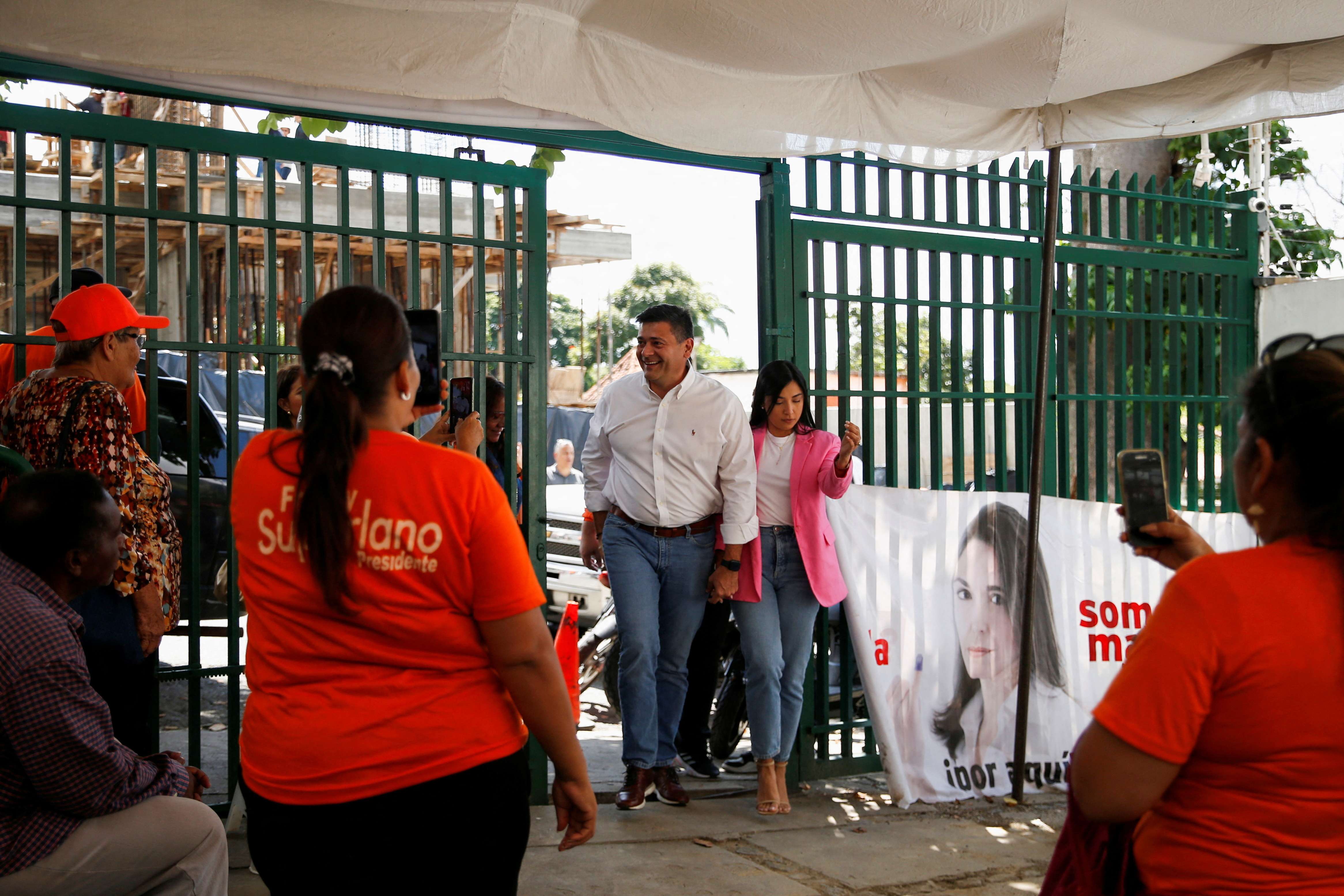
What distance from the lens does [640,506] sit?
4.93m

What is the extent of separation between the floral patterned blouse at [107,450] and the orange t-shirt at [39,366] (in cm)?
27

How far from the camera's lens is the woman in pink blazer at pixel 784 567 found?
196 inches

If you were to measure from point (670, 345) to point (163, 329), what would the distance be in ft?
6.51

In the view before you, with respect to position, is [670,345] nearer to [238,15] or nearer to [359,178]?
[238,15]

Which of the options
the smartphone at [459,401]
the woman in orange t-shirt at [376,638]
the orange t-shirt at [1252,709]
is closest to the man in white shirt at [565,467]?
the smartphone at [459,401]

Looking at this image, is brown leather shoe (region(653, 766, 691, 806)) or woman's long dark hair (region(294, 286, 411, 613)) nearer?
woman's long dark hair (region(294, 286, 411, 613))

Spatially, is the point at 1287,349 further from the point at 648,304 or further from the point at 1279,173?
the point at 648,304

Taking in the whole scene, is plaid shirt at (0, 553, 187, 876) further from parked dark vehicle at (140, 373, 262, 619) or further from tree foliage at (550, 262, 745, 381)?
tree foliage at (550, 262, 745, 381)

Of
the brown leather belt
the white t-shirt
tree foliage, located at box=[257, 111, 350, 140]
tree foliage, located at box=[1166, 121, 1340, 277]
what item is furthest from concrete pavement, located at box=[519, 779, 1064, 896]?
tree foliage, located at box=[1166, 121, 1340, 277]

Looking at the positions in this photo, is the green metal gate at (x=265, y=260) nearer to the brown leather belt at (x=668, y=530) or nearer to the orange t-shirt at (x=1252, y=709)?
the brown leather belt at (x=668, y=530)

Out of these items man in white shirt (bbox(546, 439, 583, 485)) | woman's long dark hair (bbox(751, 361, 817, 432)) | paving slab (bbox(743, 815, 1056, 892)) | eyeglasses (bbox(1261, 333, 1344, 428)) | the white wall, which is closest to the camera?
eyeglasses (bbox(1261, 333, 1344, 428))

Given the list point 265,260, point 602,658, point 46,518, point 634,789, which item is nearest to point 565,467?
point 602,658

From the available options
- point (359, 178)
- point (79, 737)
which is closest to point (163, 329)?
point (79, 737)

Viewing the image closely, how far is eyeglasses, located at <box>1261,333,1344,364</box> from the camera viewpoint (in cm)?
167
